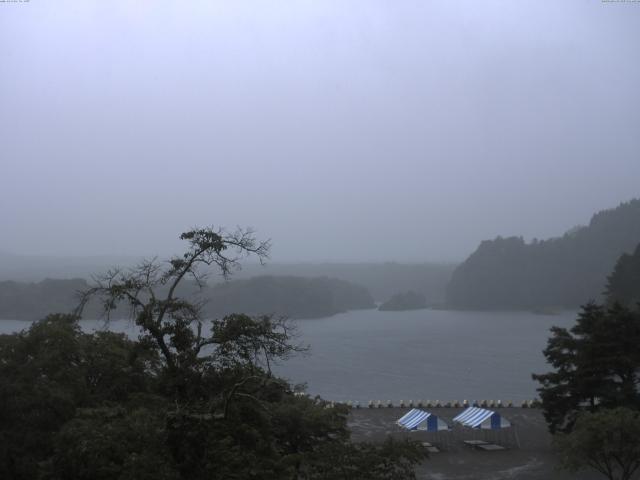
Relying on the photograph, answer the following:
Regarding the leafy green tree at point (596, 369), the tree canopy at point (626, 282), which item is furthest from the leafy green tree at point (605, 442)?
the tree canopy at point (626, 282)

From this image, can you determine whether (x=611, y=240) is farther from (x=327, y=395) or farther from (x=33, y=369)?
(x=33, y=369)

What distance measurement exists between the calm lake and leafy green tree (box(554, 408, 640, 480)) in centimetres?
815

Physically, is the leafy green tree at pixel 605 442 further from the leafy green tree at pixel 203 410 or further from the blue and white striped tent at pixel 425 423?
the leafy green tree at pixel 203 410

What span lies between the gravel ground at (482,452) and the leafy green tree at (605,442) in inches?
40.3

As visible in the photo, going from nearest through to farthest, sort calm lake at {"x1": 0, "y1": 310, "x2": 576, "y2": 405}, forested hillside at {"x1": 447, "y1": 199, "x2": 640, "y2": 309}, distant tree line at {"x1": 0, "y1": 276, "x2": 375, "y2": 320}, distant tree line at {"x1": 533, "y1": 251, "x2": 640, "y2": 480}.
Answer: distant tree line at {"x1": 533, "y1": 251, "x2": 640, "y2": 480}
calm lake at {"x1": 0, "y1": 310, "x2": 576, "y2": 405}
distant tree line at {"x1": 0, "y1": 276, "x2": 375, "y2": 320}
forested hillside at {"x1": 447, "y1": 199, "x2": 640, "y2": 309}

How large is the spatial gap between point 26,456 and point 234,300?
41.3m

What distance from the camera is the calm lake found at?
97.8 feet

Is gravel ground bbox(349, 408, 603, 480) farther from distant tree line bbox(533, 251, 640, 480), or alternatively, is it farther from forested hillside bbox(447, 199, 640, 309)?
forested hillside bbox(447, 199, 640, 309)

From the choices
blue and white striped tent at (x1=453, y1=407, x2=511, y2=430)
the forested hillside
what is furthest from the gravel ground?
the forested hillside

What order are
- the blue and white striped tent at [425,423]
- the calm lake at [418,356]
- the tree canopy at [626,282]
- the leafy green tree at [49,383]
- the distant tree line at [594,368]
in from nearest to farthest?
the leafy green tree at [49,383]
the distant tree line at [594,368]
the blue and white striped tent at [425,423]
the calm lake at [418,356]
the tree canopy at [626,282]

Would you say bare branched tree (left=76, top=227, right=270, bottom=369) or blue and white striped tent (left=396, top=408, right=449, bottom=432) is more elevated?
bare branched tree (left=76, top=227, right=270, bottom=369)

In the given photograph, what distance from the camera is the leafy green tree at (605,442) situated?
988 cm

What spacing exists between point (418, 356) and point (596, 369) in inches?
1094

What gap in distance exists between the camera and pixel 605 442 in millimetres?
9938
